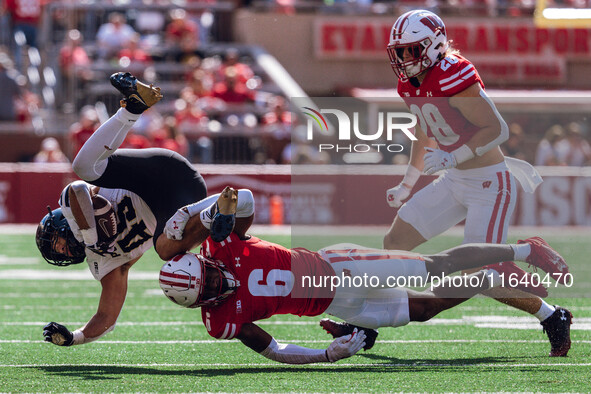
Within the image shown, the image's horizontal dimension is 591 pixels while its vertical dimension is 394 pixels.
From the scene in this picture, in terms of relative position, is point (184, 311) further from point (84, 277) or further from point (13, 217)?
point (13, 217)

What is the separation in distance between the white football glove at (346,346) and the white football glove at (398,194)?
1096 millimetres

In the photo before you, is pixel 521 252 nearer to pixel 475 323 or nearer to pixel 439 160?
pixel 439 160

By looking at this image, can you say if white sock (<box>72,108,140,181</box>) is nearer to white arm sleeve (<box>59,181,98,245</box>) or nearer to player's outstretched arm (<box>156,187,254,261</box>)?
white arm sleeve (<box>59,181,98,245</box>)

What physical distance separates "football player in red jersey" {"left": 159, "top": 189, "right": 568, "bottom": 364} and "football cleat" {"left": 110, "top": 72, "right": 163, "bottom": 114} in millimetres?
641

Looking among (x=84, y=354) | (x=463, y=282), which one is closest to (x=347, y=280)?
(x=463, y=282)

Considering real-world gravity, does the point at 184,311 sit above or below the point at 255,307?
below

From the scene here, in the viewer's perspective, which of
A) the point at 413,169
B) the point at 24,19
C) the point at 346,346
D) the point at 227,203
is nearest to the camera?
the point at 227,203

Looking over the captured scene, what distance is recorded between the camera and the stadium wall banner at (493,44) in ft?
60.0

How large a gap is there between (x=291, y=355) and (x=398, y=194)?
1.25 meters

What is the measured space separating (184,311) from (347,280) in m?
2.39

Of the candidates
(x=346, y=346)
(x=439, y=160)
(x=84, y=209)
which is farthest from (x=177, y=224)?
(x=439, y=160)

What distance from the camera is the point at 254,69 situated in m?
16.9

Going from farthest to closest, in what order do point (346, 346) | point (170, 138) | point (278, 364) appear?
point (170, 138) < point (278, 364) < point (346, 346)

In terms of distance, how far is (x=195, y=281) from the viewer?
462 centimetres
